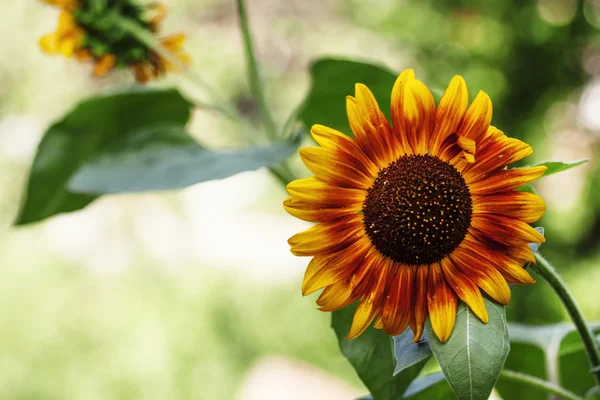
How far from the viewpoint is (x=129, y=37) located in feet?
1.62

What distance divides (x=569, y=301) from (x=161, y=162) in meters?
0.25

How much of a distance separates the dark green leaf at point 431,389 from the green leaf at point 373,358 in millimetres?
61

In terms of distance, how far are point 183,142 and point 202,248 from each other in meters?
1.55

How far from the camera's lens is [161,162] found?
422 mm

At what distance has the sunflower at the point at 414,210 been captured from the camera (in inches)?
9.8

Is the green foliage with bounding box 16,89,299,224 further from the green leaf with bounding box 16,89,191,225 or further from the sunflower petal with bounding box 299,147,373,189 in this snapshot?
the sunflower petal with bounding box 299,147,373,189

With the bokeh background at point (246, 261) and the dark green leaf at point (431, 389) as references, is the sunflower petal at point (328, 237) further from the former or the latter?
the bokeh background at point (246, 261)

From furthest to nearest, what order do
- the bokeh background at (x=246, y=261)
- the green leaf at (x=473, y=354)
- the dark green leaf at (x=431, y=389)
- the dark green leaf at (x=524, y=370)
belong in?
the bokeh background at (x=246, y=261) < the dark green leaf at (x=524, y=370) < the dark green leaf at (x=431, y=389) < the green leaf at (x=473, y=354)

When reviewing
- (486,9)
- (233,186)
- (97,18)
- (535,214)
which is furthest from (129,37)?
(233,186)

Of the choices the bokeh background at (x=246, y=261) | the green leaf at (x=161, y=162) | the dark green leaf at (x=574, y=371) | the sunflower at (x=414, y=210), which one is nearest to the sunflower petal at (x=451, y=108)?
the sunflower at (x=414, y=210)

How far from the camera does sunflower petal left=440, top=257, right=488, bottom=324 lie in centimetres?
24

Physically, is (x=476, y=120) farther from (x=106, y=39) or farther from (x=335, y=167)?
(x=106, y=39)

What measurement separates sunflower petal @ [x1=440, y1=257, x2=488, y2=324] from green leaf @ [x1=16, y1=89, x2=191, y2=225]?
286mm

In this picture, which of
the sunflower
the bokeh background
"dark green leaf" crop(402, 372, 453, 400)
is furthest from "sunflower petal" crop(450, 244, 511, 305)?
the bokeh background
